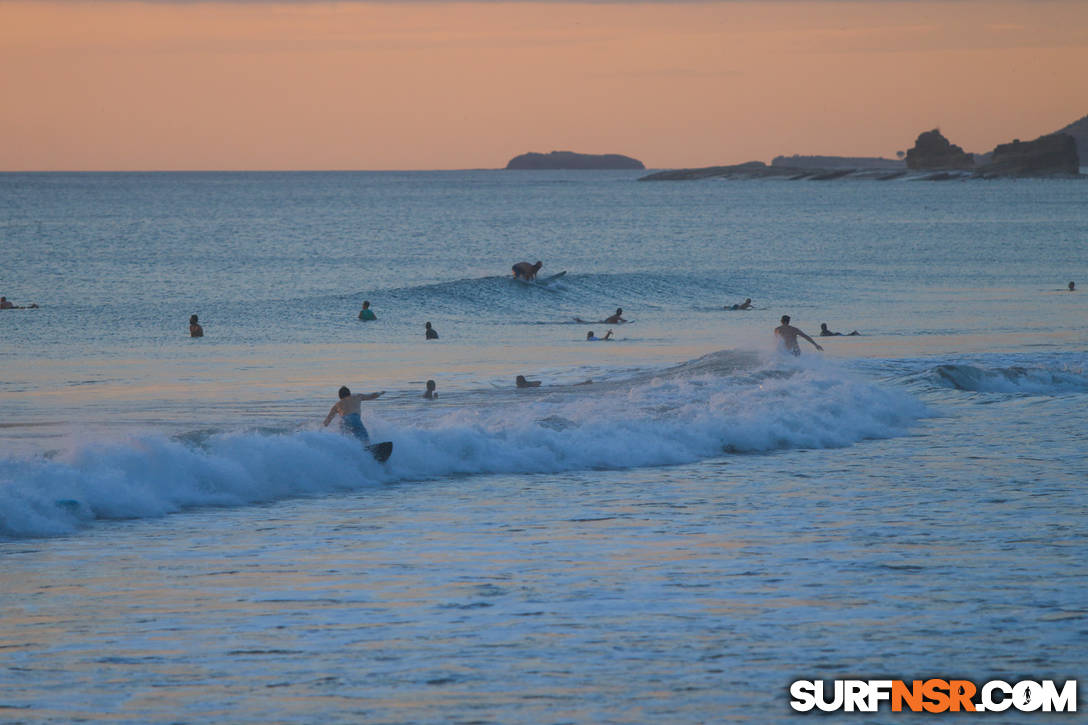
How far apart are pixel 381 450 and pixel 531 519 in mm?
3442

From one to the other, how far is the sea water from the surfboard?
0.13 m

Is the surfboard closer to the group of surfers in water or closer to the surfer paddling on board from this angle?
the group of surfers in water

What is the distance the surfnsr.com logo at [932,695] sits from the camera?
24.5 ft

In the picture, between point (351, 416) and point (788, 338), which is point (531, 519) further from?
point (788, 338)

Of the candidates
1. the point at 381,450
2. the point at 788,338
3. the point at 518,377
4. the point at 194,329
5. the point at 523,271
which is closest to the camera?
the point at 381,450

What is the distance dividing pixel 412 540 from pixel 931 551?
184 inches

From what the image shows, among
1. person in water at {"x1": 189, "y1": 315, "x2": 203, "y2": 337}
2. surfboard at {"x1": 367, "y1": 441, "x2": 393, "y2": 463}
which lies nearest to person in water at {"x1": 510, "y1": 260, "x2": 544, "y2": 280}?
person in water at {"x1": 189, "y1": 315, "x2": 203, "y2": 337}

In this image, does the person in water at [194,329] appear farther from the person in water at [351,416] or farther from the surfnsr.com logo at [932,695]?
the surfnsr.com logo at [932,695]

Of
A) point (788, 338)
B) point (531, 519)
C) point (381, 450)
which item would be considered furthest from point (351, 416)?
point (788, 338)

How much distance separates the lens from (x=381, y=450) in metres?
15.6

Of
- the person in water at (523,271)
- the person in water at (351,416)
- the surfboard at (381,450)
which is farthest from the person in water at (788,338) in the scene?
the person in water at (523,271)

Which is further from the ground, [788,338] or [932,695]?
[788,338]

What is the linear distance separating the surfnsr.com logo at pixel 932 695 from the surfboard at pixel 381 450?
8.53 meters

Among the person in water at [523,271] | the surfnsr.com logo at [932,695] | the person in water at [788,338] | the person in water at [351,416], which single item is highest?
the person in water at [523,271]
